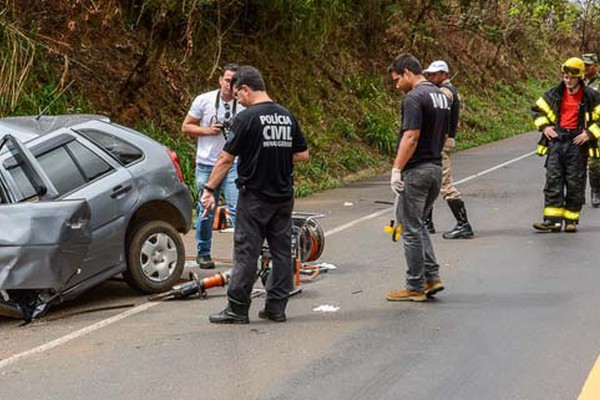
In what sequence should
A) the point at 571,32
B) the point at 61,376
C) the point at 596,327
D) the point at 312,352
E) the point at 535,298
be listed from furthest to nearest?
the point at 571,32
the point at 535,298
the point at 596,327
the point at 312,352
the point at 61,376

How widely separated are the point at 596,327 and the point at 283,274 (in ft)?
7.50

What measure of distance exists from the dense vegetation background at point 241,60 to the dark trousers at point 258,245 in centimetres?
721

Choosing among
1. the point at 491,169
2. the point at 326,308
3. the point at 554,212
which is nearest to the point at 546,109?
the point at 554,212

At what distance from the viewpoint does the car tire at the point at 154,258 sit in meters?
8.34

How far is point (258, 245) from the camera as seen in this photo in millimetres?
7355

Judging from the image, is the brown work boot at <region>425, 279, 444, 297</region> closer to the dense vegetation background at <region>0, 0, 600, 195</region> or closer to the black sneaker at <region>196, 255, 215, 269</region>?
the black sneaker at <region>196, 255, 215, 269</region>

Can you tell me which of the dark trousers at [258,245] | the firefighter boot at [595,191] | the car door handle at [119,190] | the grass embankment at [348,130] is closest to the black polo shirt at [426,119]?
the dark trousers at [258,245]

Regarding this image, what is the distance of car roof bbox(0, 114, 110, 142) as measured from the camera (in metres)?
8.10

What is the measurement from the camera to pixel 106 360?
6.48 metres

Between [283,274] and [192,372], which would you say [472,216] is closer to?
[283,274]

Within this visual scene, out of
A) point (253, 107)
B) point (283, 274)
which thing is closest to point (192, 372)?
point (283, 274)

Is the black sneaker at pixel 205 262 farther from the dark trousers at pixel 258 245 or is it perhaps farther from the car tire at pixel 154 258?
the dark trousers at pixel 258 245

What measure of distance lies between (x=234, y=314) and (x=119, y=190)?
161 centimetres

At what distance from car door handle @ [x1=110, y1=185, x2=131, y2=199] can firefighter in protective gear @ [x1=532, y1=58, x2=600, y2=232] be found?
5.42 m
